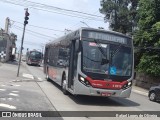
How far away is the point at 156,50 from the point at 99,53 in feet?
71.7

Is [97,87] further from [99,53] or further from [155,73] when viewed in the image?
[155,73]

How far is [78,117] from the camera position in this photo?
12.3 meters

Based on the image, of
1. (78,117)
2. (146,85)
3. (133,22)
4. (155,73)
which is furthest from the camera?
(133,22)

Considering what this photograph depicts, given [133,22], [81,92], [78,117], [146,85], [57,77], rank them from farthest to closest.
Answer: [133,22] → [146,85] → [57,77] → [81,92] → [78,117]

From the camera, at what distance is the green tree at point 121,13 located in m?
55.8

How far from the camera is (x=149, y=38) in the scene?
37.2 meters

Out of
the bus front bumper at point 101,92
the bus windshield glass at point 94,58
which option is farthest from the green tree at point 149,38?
the bus windshield glass at point 94,58

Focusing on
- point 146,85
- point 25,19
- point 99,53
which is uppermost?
point 25,19

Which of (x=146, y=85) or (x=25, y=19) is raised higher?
(x=25, y=19)

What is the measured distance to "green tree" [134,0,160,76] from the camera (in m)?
35.9

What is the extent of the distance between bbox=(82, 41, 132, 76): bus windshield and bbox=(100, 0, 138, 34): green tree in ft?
129

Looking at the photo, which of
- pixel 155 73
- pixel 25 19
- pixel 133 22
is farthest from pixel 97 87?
pixel 133 22

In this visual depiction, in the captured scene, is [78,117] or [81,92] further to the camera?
[81,92]

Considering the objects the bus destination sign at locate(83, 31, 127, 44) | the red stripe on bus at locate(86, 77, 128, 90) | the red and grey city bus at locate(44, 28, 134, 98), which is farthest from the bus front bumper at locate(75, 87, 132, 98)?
the bus destination sign at locate(83, 31, 127, 44)
